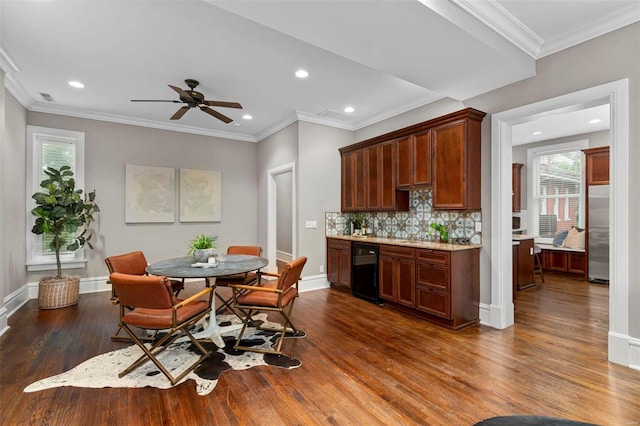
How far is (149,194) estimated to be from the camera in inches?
225

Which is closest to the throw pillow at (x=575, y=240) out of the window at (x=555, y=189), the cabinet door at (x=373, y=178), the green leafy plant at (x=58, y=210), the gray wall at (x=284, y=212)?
the window at (x=555, y=189)

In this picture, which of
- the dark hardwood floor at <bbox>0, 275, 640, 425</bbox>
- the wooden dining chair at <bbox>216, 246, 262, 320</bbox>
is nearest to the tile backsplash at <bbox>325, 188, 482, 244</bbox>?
the dark hardwood floor at <bbox>0, 275, 640, 425</bbox>

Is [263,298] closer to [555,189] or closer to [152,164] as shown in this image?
[152,164]

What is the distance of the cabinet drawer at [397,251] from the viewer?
3.96 meters

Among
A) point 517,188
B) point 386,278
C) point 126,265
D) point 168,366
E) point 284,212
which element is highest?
point 517,188

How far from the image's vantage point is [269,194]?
636 cm

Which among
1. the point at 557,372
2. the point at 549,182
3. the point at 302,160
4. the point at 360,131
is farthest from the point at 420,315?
the point at 549,182

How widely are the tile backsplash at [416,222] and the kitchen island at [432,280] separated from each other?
33 centimetres

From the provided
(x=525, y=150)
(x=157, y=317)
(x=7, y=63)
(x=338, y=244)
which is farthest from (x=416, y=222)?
(x=7, y=63)

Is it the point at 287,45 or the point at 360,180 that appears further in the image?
the point at 360,180

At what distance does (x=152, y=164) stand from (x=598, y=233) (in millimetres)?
8380

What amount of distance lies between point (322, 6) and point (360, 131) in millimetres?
3773

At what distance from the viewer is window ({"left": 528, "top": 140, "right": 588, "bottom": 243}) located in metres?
6.70

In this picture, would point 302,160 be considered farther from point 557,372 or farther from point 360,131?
point 557,372
